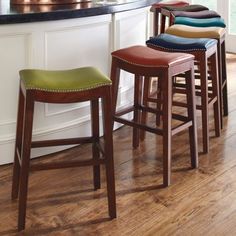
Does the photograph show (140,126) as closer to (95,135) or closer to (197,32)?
(95,135)

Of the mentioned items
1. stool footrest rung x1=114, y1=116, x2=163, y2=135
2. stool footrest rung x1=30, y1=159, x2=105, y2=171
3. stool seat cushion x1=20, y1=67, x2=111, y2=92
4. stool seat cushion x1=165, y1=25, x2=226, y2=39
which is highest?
stool seat cushion x1=165, y1=25, x2=226, y2=39

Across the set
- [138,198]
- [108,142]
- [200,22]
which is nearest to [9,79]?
[108,142]

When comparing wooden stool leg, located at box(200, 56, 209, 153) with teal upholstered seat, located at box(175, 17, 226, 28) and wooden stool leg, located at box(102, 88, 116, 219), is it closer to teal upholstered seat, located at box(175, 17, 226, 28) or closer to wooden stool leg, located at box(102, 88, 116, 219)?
teal upholstered seat, located at box(175, 17, 226, 28)

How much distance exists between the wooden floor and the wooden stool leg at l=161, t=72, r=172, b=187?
86mm

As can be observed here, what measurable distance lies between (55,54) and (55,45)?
0.06 metres

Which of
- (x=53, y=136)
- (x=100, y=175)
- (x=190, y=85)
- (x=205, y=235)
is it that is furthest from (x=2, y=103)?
(x=205, y=235)

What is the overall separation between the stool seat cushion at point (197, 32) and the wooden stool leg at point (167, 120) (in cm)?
80

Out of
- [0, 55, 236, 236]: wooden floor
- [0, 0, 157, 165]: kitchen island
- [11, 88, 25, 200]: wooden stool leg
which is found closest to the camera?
[0, 55, 236, 236]: wooden floor

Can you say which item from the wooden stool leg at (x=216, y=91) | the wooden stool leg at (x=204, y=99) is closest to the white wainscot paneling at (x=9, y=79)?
the wooden stool leg at (x=204, y=99)

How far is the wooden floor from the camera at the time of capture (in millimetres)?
2402

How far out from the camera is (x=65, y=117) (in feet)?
10.4

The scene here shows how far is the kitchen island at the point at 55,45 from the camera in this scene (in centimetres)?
280

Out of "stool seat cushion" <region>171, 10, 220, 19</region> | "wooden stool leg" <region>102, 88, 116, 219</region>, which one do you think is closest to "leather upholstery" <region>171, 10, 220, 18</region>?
"stool seat cushion" <region>171, 10, 220, 19</region>

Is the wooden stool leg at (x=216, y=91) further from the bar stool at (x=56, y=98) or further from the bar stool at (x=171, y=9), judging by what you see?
the bar stool at (x=56, y=98)
